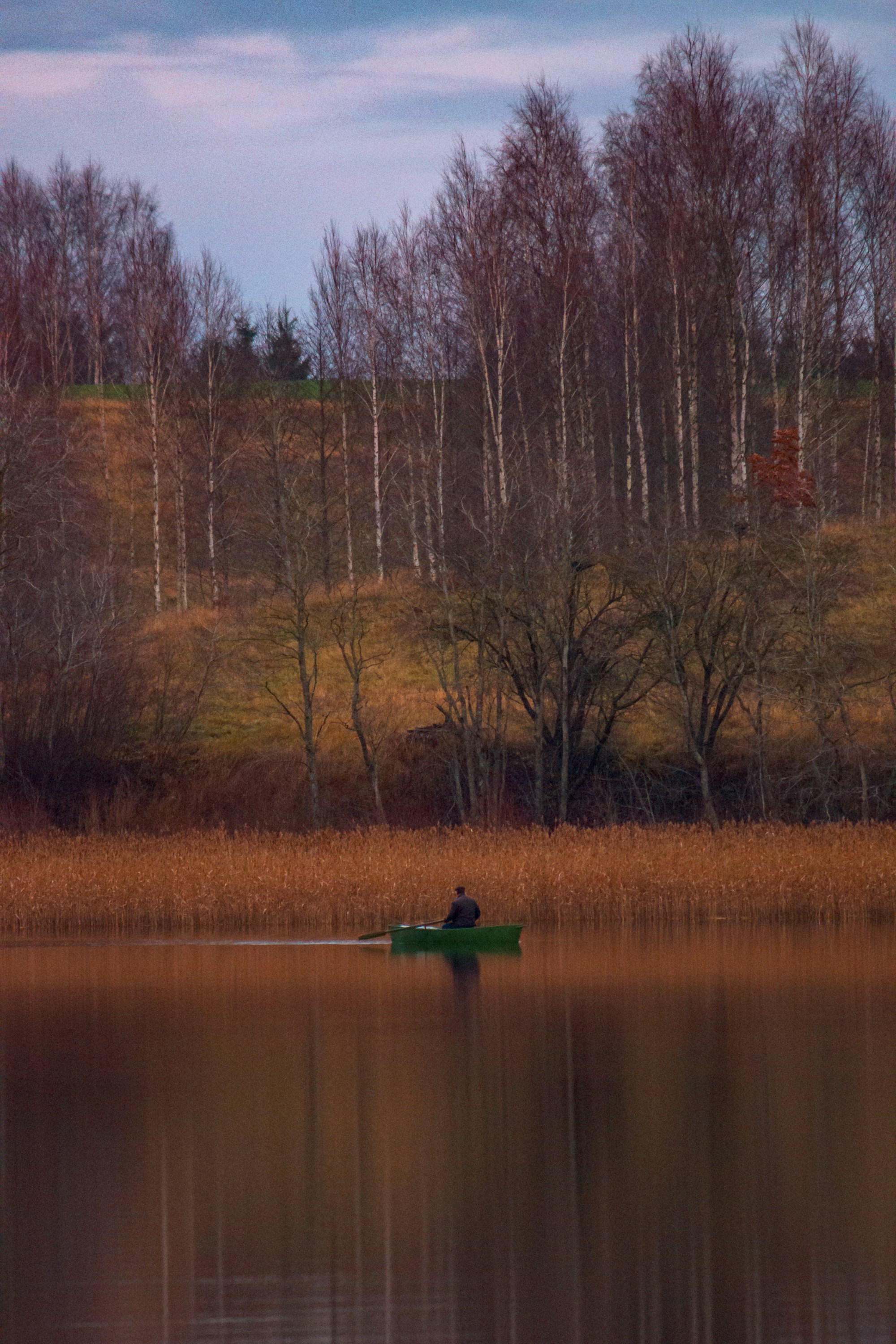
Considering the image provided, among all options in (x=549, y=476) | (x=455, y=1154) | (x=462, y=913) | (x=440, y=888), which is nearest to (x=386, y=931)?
(x=462, y=913)

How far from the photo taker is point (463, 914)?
26453mm

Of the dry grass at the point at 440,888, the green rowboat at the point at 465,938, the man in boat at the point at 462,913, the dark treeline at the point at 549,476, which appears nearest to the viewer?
the green rowboat at the point at 465,938

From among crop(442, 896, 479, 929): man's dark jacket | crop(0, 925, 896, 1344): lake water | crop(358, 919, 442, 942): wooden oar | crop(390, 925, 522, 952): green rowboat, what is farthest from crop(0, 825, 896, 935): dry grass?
crop(0, 925, 896, 1344): lake water

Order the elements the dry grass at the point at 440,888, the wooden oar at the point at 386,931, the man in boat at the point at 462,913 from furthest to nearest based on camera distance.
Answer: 1. the dry grass at the point at 440,888
2. the wooden oar at the point at 386,931
3. the man in boat at the point at 462,913

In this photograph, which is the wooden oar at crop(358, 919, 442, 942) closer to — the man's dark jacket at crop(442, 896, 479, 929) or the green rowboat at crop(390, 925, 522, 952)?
the green rowboat at crop(390, 925, 522, 952)

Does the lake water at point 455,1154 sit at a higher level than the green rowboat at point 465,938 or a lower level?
higher

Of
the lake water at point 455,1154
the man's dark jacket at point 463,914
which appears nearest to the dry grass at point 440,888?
the man's dark jacket at point 463,914

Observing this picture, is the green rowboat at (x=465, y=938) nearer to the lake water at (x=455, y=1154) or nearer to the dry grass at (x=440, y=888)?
the lake water at (x=455, y=1154)

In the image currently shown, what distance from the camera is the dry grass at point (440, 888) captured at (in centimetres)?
2989

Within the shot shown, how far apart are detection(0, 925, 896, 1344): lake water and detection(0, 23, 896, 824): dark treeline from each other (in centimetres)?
1571

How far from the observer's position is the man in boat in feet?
86.7

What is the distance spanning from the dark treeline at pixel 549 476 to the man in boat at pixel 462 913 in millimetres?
12096

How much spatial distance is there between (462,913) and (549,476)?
19431mm

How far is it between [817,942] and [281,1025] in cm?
1012
